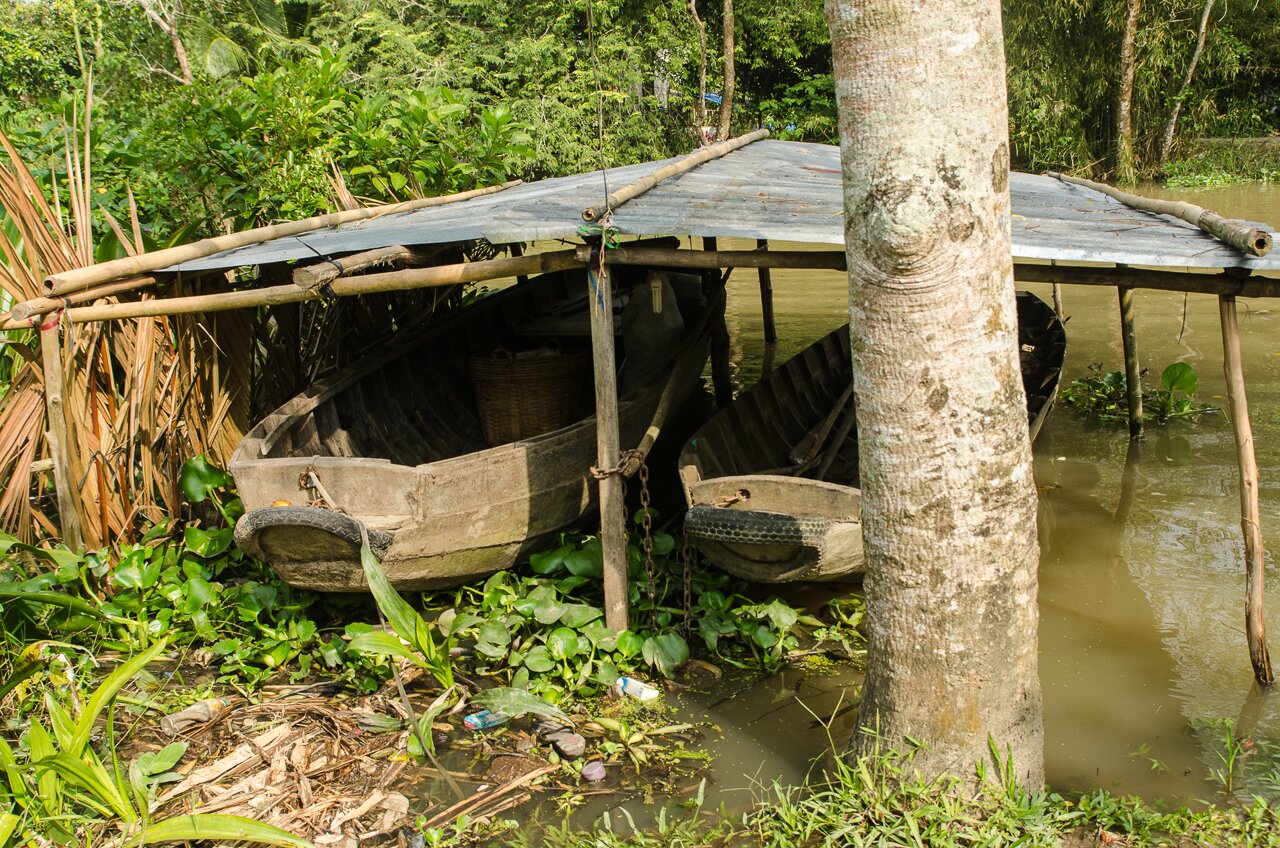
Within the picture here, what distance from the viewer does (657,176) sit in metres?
4.71

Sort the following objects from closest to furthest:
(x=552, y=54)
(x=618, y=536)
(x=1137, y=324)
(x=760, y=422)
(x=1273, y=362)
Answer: (x=618, y=536)
(x=760, y=422)
(x=1273, y=362)
(x=1137, y=324)
(x=552, y=54)

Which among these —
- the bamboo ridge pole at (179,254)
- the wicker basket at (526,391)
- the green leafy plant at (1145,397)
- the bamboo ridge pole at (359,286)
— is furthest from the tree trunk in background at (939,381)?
the green leafy plant at (1145,397)

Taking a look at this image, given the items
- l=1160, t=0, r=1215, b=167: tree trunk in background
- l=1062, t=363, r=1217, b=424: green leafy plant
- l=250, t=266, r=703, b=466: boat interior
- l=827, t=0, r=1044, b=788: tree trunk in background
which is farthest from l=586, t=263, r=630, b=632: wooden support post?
l=1160, t=0, r=1215, b=167: tree trunk in background

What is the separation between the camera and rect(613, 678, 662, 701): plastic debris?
3.66m

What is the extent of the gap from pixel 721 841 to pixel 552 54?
15629mm

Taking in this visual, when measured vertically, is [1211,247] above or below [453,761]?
above

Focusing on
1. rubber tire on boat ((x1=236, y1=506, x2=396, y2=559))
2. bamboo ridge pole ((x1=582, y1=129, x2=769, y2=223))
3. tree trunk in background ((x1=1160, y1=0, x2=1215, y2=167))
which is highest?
tree trunk in background ((x1=1160, y1=0, x2=1215, y2=167))

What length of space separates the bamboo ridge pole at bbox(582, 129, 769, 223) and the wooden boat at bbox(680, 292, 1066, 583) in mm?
1082

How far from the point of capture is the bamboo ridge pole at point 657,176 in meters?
3.64

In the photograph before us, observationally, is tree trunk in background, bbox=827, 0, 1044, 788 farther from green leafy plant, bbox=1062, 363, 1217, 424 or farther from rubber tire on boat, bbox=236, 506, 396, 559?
green leafy plant, bbox=1062, 363, 1217, 424

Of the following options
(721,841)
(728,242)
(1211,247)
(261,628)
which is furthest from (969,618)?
(728,242)

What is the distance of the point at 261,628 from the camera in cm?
407

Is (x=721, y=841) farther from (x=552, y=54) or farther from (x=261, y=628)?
(x=552, y=54)

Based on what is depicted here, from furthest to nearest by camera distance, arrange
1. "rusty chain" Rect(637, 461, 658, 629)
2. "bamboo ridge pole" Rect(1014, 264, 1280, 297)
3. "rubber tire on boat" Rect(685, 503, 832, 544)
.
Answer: "rusty chain" Rect(637, 461, 658, 629)
"rubber tire on boat" Rect(685, 503, 832, 544)
"bamboo ridge pole" Rect(1014, 264, 1280, 297)
